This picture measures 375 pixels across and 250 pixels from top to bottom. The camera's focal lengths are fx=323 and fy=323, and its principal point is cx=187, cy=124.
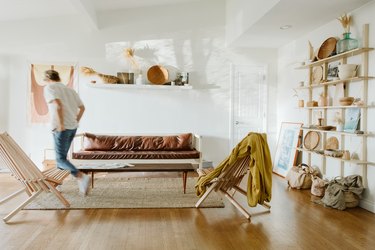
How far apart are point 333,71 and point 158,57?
320 cm

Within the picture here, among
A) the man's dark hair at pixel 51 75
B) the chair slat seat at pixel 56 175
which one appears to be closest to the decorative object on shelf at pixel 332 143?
the chair slat seat at pixel 56 175

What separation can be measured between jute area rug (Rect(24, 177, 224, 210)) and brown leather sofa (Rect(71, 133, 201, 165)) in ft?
1.27

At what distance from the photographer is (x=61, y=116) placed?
12.2ft

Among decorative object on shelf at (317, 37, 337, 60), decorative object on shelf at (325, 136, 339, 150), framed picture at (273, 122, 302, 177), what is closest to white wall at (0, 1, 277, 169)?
framed picture at (273, 122, 302, 177)

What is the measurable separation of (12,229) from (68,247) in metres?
0.75

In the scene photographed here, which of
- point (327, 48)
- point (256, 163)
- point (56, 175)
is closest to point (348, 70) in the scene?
point (327, 48)

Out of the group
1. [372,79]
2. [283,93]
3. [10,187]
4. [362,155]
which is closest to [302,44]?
[283,93]

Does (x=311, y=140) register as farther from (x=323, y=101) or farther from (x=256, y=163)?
(x=256, y=163)

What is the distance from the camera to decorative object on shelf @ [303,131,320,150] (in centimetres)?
498

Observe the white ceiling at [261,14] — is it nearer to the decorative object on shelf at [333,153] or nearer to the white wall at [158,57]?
the white wall at [158,57]

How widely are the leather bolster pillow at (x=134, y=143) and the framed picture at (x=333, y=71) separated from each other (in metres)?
2.61

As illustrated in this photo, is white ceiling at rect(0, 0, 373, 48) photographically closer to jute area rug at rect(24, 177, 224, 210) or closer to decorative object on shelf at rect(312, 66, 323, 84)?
decorative object on shelf at rect(312, 66, 323, 84)

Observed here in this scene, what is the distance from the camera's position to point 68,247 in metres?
2.61

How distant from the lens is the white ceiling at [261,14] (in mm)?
4039
